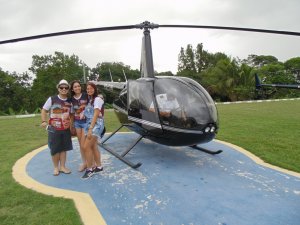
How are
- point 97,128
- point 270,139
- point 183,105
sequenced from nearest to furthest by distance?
1. point 97,128
2. point 183,105
3. point 270,139

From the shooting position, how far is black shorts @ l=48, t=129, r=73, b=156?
498 cm

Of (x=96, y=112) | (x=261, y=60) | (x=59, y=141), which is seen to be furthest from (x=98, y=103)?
(x=261, y=60)

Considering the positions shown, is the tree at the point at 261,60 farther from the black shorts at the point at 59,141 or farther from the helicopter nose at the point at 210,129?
the black shorts at the point at 59,141

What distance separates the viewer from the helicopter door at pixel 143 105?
5.36 m

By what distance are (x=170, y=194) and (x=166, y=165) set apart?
54.6 inches

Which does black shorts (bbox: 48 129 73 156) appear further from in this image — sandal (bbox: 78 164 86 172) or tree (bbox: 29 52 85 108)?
tree (bbox: 29 52 85 108)

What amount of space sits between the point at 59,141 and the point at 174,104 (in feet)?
6.84

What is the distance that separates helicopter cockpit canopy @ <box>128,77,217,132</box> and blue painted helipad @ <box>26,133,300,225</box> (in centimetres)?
91

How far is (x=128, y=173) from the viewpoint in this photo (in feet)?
17.0

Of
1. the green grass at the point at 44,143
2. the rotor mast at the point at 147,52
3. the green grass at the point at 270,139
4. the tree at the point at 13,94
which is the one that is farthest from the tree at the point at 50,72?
the rotor mast at the point at 147,52

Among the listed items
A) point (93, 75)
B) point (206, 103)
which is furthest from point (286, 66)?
point (206, 103)

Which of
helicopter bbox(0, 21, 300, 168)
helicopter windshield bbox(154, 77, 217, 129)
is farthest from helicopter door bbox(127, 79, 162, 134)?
helicopter windshield bbox(154, 77, 217, 129)

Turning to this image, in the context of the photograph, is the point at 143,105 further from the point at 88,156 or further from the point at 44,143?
the point at 44,143

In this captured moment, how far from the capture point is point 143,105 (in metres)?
5.57
